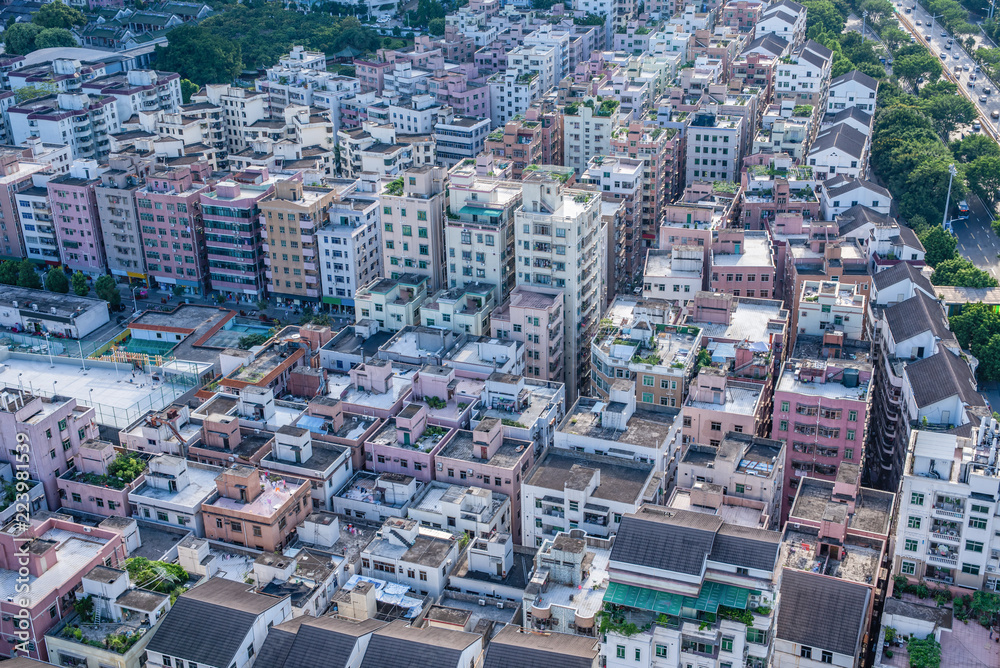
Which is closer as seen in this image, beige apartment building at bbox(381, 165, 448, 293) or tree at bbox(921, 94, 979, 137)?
beige apartment building at bbox(381, 165, 448, 293)

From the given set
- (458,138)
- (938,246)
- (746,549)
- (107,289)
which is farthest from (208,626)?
(458,138)

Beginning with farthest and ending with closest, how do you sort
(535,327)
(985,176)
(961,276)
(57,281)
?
(985,176), (57,281), (961,276), (535,327)

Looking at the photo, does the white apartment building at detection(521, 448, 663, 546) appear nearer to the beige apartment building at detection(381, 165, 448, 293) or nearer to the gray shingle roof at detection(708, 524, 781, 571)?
the gray shingle roof at detection(708, 524, 781, 571)

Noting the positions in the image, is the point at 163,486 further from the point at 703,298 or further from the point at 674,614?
the point at 703,298

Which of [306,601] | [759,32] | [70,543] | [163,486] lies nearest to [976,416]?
[306,601]

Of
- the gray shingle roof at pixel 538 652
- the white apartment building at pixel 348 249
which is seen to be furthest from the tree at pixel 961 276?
the gray shingle roof at pixel 538 652

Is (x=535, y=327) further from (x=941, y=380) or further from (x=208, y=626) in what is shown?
(x=208, y=626)

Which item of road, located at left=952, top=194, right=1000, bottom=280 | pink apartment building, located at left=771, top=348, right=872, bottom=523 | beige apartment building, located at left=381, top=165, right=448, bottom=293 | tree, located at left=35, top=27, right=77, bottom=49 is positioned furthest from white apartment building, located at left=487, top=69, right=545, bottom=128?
pink apartment building, located at left=771, top=348, right=872, bottom=523
